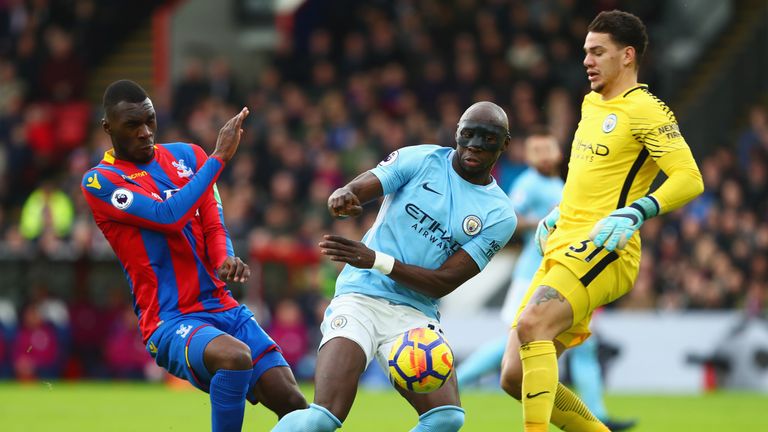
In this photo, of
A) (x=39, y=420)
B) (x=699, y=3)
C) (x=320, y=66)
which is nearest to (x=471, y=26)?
(x=320, y=66)

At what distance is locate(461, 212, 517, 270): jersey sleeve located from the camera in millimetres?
6902

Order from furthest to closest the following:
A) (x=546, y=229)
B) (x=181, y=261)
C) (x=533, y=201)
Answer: (x=533, y=201) → (x=546, y=229) → (x=181, y=261)

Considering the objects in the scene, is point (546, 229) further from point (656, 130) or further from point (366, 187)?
point (366, 187)

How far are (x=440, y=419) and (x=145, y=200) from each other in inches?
75.2

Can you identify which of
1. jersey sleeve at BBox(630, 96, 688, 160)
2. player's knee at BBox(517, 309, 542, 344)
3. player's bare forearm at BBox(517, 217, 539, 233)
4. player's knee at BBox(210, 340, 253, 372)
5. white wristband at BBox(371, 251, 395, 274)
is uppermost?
jersey sleeve at BBox(630, 96, 688, 160)

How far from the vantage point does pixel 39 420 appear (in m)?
11.8

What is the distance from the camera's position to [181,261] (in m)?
7.09

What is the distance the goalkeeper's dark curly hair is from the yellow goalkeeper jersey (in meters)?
0.25

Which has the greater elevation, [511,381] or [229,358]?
[229,358]

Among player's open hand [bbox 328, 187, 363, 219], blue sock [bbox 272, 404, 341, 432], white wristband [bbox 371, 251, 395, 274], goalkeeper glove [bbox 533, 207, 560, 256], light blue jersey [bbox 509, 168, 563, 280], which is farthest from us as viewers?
light blue jersey [bbox 509, 168, 563, 280]

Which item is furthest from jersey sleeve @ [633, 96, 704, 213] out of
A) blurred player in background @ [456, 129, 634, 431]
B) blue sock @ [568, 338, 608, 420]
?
blurred player in background @ [456, 129, 634, 431]


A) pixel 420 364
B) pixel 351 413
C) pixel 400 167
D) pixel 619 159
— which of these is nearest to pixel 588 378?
pixel 351 413

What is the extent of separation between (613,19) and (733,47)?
16099 mm

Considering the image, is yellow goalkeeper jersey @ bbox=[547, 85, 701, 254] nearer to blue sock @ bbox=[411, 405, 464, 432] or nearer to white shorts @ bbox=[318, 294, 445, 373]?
white shorts @ bbox=[318, 294, 445, 373]
